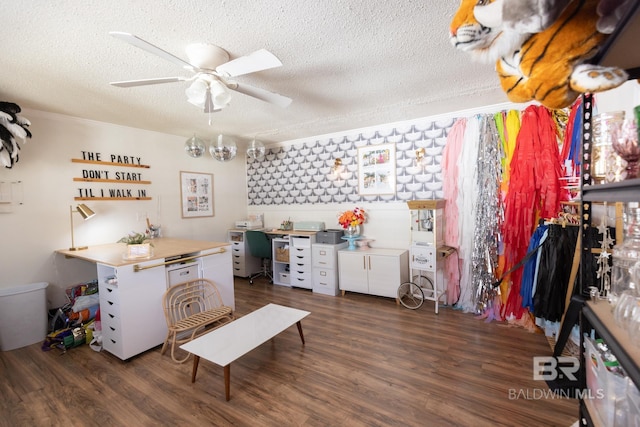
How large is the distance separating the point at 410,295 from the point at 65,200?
4.35 m

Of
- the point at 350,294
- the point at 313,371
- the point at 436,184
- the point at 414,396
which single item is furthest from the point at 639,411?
the point at 350,294

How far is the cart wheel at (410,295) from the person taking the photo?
10.9 ft

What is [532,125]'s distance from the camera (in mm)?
2725

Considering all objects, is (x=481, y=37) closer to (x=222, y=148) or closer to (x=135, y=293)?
(x=222, y=148)

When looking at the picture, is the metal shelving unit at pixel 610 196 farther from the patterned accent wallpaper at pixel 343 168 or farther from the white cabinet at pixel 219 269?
the white cabinet at pixel 219 269

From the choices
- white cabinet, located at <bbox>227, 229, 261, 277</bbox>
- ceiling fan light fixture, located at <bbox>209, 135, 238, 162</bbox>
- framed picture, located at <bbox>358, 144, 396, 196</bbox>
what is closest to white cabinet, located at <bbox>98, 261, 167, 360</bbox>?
ceiling fan light fixture, located at <bbox>209, 135, 238, 162</bbox>

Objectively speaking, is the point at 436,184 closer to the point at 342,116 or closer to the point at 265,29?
the point at 342,116

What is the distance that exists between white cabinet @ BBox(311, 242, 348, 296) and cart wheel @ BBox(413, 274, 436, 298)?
1.07 m

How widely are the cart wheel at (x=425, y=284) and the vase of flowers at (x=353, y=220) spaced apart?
39.6 inches

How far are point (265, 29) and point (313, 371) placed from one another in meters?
2.44

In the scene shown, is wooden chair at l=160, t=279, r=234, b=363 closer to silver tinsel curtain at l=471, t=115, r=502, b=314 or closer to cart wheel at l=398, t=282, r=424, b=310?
cart wheel at l=398, t=282, r=424, b=310

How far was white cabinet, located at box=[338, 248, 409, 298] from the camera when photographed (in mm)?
3395

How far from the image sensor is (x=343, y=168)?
418 centimetres

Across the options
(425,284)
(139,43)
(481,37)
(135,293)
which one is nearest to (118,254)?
(135,293)
